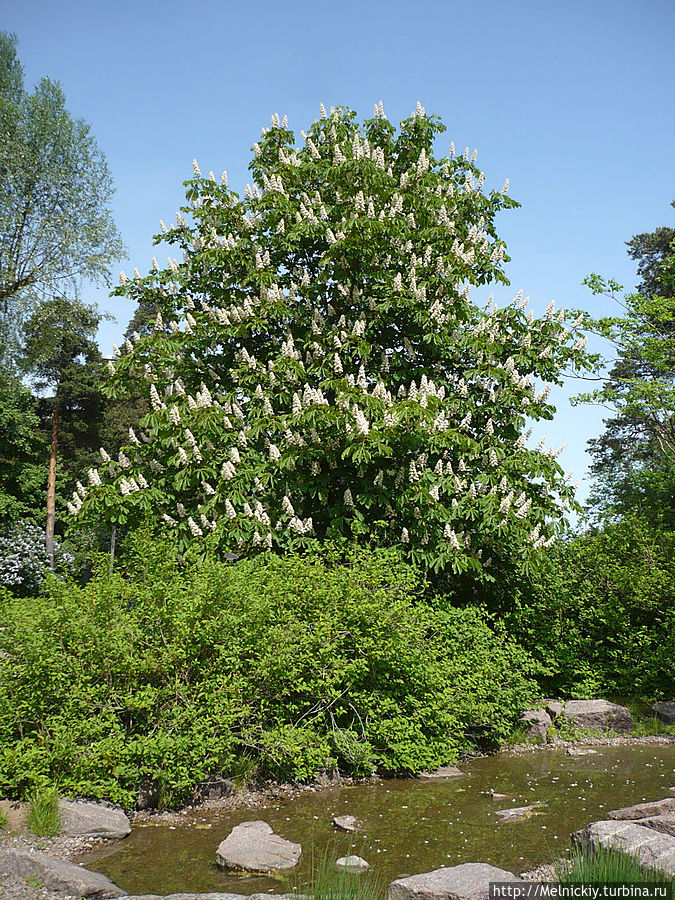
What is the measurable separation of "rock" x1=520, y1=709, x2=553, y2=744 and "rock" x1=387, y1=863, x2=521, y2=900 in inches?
226

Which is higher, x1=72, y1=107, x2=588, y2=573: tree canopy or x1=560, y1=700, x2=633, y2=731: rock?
x1=72, y1=107, x2=588, y2=573: tree canopy

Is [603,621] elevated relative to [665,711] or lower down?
elevated

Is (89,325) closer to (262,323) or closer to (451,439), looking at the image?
(262,323)

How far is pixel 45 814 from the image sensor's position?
5.85 metres

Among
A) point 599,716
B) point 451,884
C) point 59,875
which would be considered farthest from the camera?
point 599,716

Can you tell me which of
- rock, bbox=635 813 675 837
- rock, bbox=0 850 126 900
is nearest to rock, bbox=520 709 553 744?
rock, bbox=635 813 675 837

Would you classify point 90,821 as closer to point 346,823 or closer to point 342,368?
point 346,823

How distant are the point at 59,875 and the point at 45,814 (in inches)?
39.9

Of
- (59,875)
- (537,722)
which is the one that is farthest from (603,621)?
(59,875)

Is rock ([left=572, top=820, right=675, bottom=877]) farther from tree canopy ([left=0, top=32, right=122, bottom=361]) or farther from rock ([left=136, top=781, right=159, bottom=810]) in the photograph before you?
tree canopy ([left=0, top=32, right=122, bottom=361])

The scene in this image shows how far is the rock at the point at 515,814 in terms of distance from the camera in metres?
6.58

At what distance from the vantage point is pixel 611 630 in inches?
500

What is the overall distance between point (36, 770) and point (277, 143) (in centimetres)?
1071

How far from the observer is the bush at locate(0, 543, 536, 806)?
663 centimetres
